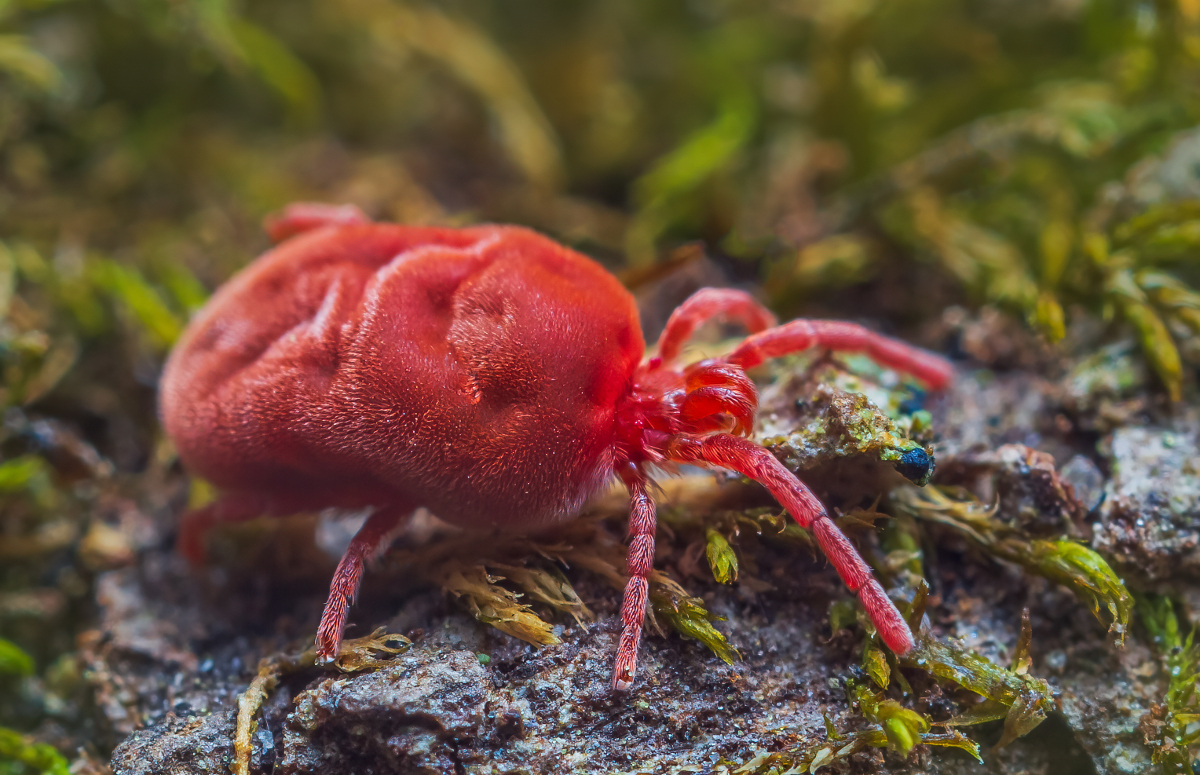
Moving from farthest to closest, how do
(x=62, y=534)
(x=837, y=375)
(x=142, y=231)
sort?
1. (x=142, y=231)
2. (x=62, y=534)
3. (x=837, y=375)

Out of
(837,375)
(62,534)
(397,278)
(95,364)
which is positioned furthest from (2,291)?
(837,375)

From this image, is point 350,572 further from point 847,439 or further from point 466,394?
point 847,439

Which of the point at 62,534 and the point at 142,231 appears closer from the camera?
the point at 62,534

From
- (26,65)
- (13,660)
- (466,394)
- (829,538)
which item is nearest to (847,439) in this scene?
(829,538)

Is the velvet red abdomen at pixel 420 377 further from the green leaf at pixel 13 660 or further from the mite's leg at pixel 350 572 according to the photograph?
the green leaf at pixel 13 660

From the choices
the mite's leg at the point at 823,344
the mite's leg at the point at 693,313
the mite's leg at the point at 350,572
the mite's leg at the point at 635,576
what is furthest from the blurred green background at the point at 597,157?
the mite's leg at the point at 350,572

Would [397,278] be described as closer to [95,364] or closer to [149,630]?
[149,630]

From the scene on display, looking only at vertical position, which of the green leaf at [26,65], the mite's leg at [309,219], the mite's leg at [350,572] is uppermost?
the green leaf at [26,65]
